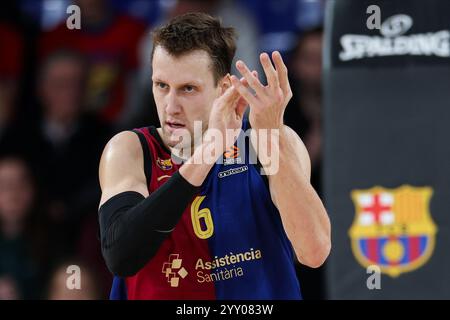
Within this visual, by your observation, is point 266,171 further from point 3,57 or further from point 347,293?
point 3,57

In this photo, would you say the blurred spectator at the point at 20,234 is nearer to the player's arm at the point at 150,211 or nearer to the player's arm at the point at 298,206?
the player's arm at the point at 150,211

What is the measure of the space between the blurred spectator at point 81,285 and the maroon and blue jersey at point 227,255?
2.96 metres

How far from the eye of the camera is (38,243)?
7555 mm

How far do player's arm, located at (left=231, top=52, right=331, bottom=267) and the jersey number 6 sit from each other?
0.36m

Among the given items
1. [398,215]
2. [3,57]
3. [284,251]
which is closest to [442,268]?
[398,215]

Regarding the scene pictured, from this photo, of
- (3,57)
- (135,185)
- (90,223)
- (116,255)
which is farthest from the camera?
(3,57)

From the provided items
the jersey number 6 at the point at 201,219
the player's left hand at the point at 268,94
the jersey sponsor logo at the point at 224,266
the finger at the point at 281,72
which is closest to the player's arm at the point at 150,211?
the player's left hand at the point at 268,94

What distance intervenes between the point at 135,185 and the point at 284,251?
76 centimetres

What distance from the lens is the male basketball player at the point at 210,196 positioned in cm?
405

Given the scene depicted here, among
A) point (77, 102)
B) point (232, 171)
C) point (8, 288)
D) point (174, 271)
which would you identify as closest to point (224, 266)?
point (174, 271)

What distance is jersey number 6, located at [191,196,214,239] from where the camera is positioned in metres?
4.32

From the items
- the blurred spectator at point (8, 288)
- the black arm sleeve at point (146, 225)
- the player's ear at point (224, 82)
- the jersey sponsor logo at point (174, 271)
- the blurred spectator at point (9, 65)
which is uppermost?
the blurred spectator at point (9, 65)
